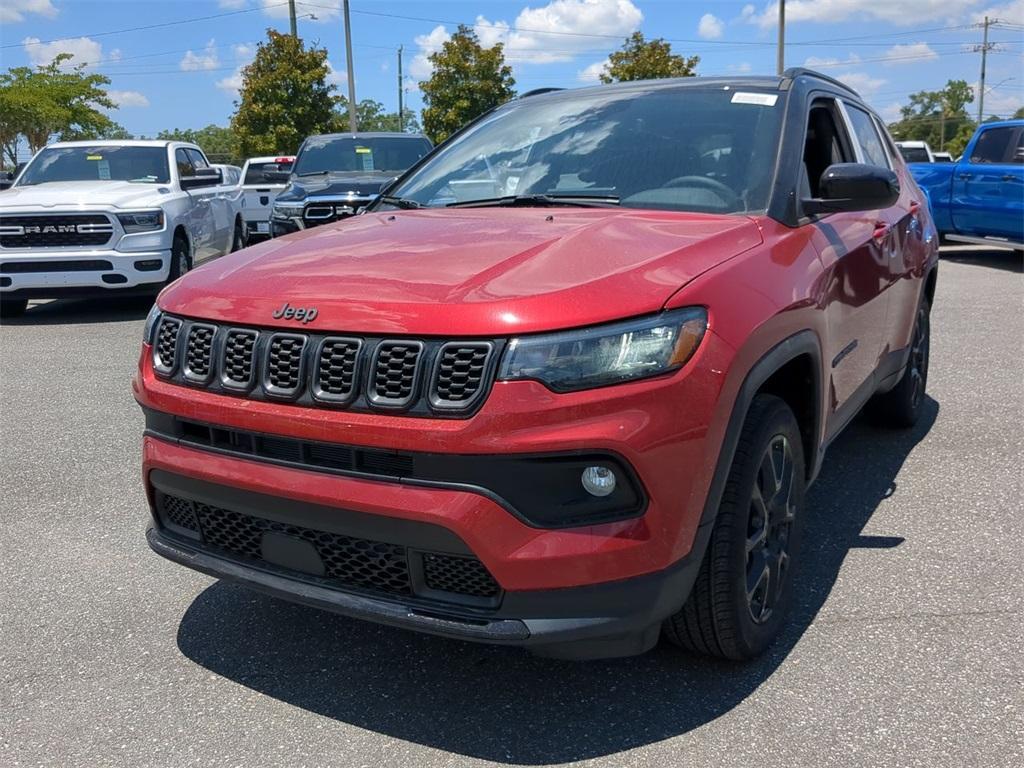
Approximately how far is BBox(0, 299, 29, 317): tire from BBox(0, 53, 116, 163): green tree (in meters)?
42.6

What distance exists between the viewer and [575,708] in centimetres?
274

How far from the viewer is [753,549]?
2865 millimetres

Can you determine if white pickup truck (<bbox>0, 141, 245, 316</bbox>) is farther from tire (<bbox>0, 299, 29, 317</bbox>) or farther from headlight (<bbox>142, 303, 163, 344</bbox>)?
headlight (<bbox>142, 303, 163, 344</bbox>)

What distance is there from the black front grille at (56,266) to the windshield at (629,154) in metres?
6.41

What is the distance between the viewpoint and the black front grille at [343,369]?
2311mm

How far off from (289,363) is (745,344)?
118cm

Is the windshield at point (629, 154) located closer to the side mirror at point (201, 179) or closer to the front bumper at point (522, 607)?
the front bumper at point (522, 607)

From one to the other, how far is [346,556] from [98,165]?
961 cm

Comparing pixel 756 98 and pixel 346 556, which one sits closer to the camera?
pixel 346 556

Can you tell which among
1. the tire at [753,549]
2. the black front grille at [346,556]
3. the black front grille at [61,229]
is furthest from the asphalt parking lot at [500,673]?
the black front grille at [61,229]

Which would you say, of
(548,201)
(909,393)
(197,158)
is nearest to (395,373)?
(548,201)

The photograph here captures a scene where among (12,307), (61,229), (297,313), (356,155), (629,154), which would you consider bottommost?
(12,307)

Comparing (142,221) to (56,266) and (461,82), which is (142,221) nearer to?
(56,266)

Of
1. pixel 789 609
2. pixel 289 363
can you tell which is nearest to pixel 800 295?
pixel 789 609
